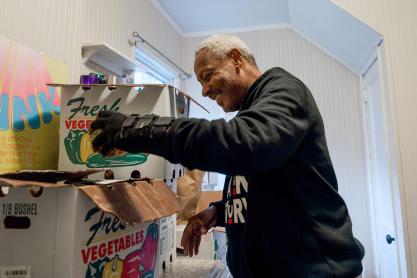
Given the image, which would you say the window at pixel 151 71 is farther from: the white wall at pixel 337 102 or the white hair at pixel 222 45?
the white hair at pixel 222 45

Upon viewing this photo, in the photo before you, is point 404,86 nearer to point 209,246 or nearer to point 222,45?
point 222,45

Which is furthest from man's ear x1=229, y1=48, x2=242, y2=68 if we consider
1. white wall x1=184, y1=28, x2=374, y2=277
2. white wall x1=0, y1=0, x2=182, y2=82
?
white wall x1=184, y1=28, x2=374, y2=277

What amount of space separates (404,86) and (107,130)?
1629mm

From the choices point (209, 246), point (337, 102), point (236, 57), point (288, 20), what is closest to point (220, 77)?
point (236, 57)

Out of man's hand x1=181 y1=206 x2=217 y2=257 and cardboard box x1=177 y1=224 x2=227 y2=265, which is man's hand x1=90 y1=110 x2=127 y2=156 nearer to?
man's hand x1=181 y1=206 x2=217 y2=257

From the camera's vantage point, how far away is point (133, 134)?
1.84ft

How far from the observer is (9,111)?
102cm

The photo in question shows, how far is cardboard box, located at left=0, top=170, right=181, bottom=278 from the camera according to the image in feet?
2.12

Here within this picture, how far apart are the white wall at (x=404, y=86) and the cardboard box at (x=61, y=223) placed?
4.74ft

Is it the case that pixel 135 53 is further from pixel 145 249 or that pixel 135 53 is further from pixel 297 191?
pixel 297 191

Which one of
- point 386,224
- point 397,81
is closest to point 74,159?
point 397,81

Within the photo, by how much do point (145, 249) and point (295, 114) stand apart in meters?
0.64

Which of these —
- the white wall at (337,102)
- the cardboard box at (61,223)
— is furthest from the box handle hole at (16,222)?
the white wall at (337,102)

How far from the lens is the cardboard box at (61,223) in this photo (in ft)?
2.12
